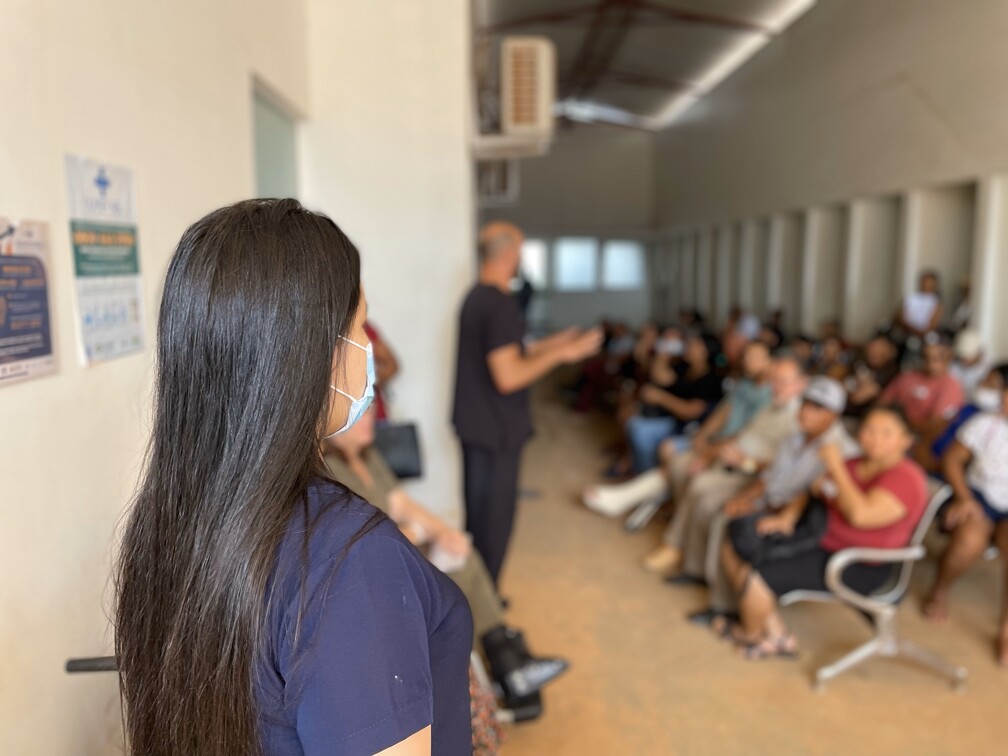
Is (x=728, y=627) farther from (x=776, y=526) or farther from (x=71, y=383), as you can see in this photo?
(x=71, y=383)

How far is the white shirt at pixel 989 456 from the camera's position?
3070mm

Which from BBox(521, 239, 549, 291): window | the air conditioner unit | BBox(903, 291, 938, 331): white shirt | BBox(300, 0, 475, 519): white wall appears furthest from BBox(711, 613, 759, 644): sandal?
BBox(521, 239, 549, 291): window

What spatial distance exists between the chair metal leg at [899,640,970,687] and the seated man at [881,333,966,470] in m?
1.36

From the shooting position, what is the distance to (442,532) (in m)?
2.45

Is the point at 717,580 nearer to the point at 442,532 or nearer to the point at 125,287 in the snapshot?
the point at 442,532

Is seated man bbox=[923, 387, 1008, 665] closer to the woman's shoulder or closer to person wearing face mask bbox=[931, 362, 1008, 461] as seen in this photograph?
person wearing face mask bbox=[931, 362, 1008, 461]

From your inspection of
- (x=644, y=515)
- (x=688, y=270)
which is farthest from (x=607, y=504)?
(x=688, y=270)

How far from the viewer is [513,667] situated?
2428mm

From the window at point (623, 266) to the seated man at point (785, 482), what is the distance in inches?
470

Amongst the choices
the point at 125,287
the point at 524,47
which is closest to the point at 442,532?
the point at 125,287

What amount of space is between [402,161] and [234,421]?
3.44m

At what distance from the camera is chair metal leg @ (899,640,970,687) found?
264 cm

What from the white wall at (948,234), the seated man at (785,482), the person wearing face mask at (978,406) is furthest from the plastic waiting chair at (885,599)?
the white wall at (948,234)

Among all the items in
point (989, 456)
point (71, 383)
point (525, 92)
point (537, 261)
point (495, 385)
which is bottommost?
point (989, 456)
